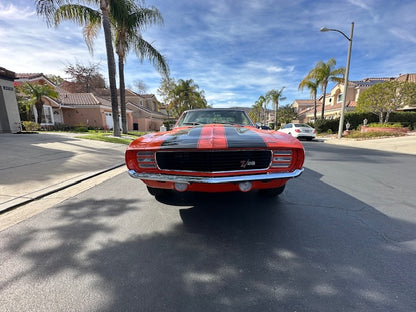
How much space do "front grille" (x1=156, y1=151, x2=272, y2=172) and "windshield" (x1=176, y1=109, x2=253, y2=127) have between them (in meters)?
1.57

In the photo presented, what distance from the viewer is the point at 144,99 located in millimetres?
31250

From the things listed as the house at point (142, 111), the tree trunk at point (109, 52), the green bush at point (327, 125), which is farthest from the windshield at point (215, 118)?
the house at point (142, 111)

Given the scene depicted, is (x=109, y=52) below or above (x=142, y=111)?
above

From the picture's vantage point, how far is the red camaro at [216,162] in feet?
6.29

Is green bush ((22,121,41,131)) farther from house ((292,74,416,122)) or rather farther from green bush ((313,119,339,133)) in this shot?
house ((292,74,416,122))

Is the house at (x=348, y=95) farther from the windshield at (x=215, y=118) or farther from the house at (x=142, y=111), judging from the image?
the windshield at (x=215, y=118)


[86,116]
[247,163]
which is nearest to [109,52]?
[247,163]

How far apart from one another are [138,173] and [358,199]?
337cm

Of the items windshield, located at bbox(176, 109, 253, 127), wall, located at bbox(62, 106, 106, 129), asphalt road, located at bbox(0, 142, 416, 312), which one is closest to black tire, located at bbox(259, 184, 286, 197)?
asphalt road, located at bbox(0, 142, 416, 312)

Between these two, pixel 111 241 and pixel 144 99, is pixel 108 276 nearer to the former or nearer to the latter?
pixel 111 241

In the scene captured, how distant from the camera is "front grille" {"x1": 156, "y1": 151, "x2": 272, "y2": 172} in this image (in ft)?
6.47

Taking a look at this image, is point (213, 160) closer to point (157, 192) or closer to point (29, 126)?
point (157, 192)

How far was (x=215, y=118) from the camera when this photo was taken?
3.66 metres

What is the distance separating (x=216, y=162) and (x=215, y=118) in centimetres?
187
